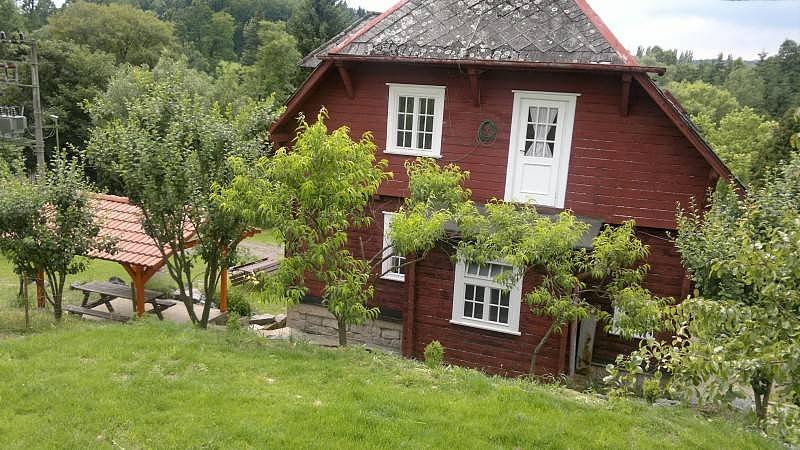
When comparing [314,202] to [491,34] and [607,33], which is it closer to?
[491,34]

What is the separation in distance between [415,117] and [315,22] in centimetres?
2665

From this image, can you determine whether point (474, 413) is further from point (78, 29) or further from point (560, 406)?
point (78, 29)

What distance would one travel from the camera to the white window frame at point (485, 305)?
12445 millimetres

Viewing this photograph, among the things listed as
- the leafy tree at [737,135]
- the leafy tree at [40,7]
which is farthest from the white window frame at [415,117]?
the leafy tree at [40,7]

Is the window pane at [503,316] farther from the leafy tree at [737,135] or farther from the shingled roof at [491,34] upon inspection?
the leafy tree at [737,135]

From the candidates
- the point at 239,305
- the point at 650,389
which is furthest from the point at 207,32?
the point at 650,389

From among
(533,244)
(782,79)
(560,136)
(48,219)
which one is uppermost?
(782,79)

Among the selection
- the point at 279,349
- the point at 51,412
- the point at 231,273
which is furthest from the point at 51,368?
the point at 231,273

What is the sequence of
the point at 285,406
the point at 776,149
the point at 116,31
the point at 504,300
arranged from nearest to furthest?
1. the point at 285,406
2. the point at 504,300
3. the point at 776,149
4. the point at 116,31

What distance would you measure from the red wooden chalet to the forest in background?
2769mm

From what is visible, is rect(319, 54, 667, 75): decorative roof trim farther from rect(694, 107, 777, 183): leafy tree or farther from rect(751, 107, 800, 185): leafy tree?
rect(694, 107, 777, 183): leafy tree

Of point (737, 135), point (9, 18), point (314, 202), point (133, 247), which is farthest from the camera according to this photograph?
point (9, 18)

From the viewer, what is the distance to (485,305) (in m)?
12.7

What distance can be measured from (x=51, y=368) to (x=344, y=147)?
4.87 metres
